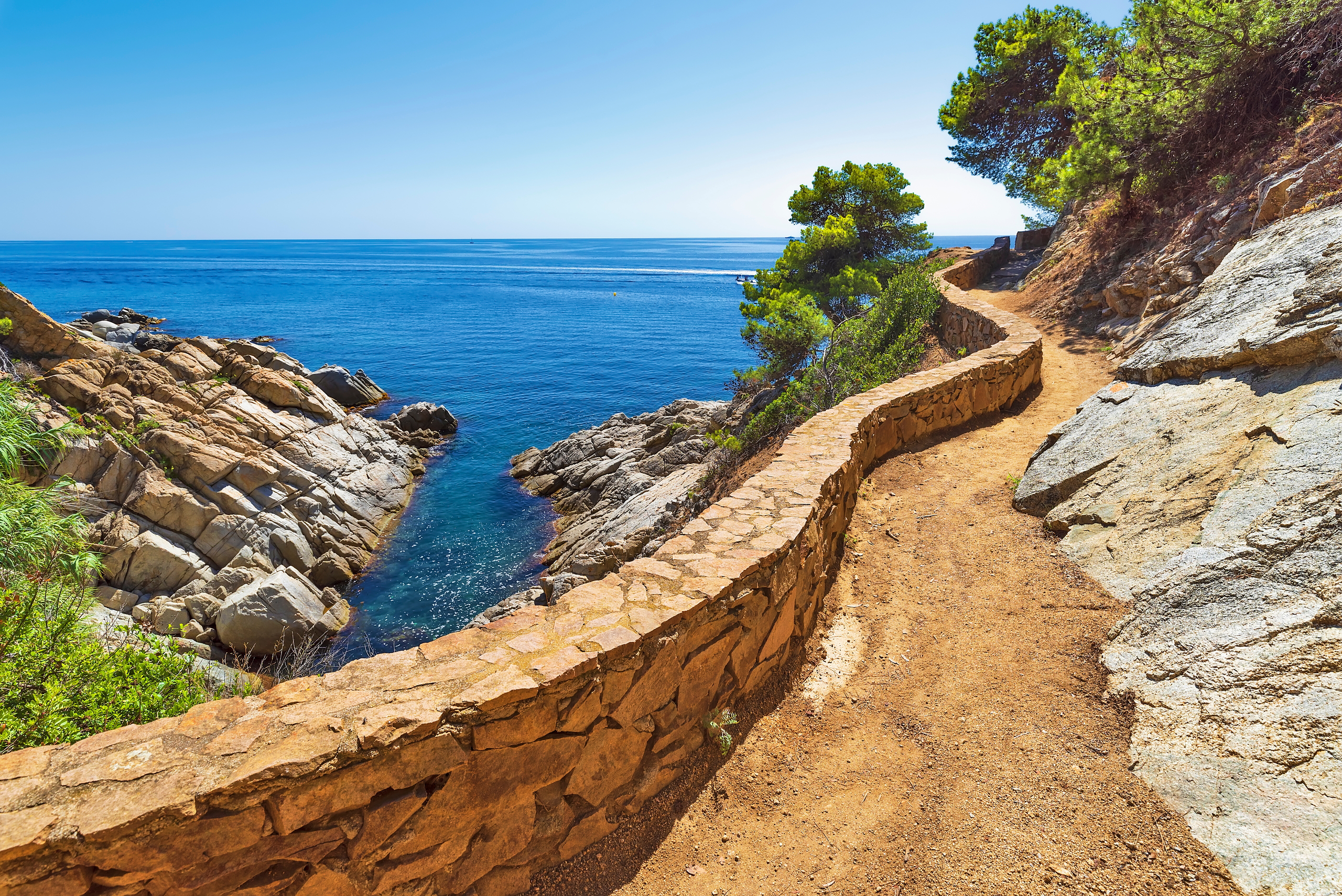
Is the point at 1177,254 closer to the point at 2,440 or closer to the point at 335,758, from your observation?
the point at 335,758

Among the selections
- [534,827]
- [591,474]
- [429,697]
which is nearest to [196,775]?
[429,697]

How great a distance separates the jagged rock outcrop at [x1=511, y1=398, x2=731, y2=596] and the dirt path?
6925mm

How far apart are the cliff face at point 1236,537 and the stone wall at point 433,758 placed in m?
2.43

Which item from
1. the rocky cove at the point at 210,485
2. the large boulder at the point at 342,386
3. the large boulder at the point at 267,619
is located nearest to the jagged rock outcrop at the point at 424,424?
the large boulder at the point at 342,386

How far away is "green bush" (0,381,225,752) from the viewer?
4250 mm

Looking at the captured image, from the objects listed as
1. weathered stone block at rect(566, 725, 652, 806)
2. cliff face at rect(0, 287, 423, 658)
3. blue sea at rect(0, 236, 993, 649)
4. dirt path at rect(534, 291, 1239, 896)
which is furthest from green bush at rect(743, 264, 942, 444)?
cliff face at rect(0, 287, 423, 658)

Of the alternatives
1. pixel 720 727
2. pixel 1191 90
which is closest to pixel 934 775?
pixel 720 727

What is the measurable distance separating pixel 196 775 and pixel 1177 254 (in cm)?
1496

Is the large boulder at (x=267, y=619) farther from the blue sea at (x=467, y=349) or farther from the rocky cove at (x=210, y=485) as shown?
the blue sea at (x=467, y=349)

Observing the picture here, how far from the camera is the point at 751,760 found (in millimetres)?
4145

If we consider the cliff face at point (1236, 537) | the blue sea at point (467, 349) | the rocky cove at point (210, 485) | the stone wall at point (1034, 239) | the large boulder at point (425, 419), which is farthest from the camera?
the stone wall at point (1034, 239)

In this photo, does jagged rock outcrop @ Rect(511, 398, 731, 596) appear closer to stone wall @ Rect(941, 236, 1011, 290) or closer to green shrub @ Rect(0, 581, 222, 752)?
green shrub @ Rect(0, 581, 222, 752)

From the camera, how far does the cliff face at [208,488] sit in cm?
1245

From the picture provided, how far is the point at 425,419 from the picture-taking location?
26.9 m
